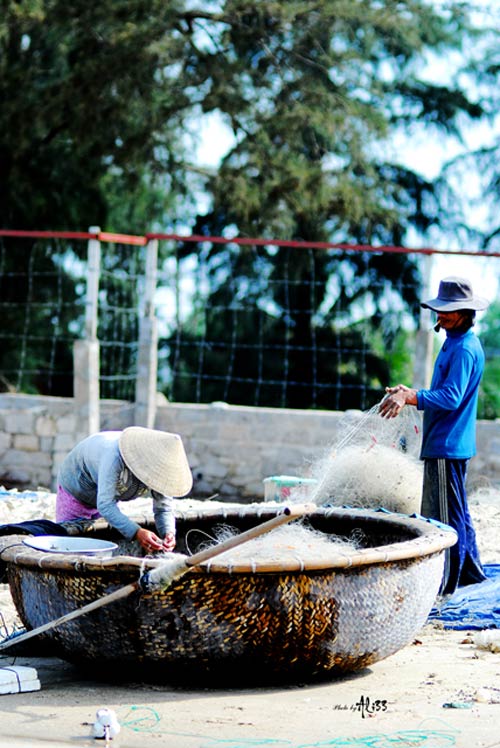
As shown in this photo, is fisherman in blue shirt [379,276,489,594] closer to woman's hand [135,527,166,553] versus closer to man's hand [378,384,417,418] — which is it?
man's hand [378,384,417,418]

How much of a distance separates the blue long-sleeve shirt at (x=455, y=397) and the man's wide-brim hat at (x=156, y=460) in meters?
1.40

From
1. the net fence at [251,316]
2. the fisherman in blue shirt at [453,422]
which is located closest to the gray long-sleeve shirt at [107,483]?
the fisherman in blue shirt at [453,422]

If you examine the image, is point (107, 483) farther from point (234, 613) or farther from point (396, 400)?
point (396, 400)

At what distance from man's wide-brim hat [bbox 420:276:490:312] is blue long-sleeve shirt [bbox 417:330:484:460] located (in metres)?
0.16

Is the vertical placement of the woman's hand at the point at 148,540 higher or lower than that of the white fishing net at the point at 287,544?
higher

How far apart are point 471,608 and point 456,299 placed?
1555mm

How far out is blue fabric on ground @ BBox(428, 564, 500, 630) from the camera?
18.4ft

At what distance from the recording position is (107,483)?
502 centimetres

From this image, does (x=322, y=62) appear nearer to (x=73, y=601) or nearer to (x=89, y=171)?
(x=89, y=171)

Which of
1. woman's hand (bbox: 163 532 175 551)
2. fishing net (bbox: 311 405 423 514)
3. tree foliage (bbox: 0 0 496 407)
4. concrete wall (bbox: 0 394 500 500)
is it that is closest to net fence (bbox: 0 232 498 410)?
tree foliage (bbox: 0 0 496 407)

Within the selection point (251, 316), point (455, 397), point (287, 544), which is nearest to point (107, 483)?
point (287, 544)

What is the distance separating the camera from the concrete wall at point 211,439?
10.5 metres

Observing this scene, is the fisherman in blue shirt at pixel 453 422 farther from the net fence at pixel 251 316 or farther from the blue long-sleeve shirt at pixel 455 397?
the net fence at pixel 251 316

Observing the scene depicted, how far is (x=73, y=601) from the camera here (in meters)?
4.43
